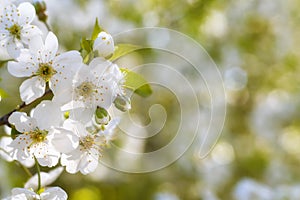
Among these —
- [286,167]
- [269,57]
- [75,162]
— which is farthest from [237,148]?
[75,162]

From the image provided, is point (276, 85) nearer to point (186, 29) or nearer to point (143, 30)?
point (186, 29)

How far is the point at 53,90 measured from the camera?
78 cm

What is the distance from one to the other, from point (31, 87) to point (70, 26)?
922 millimetres

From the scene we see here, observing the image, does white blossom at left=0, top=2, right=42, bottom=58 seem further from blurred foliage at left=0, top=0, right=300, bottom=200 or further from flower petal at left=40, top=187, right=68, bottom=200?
blurred foliage at left=0, top=0, right=300, bottom=200

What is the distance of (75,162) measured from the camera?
855mm

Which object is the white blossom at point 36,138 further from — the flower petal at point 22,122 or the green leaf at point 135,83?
the green leaf at point 135,83

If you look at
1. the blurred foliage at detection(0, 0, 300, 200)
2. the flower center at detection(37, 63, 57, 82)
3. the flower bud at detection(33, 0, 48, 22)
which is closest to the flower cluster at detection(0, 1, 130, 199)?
the flower center at detection(37, 63, 57, 82)

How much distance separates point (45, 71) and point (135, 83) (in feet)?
0.52

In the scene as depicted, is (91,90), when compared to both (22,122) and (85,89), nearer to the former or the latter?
(85,89)

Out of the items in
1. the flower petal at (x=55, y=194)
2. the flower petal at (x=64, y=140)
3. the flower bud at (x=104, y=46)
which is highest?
the flower bud at (x=104, y=46)

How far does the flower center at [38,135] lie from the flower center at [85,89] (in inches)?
3.1

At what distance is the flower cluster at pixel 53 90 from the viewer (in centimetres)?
80

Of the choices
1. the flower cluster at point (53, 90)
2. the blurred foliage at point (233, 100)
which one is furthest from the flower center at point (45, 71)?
the blurred foliage at point (233, 100)

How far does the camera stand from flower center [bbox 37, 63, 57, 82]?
31.9 inches
